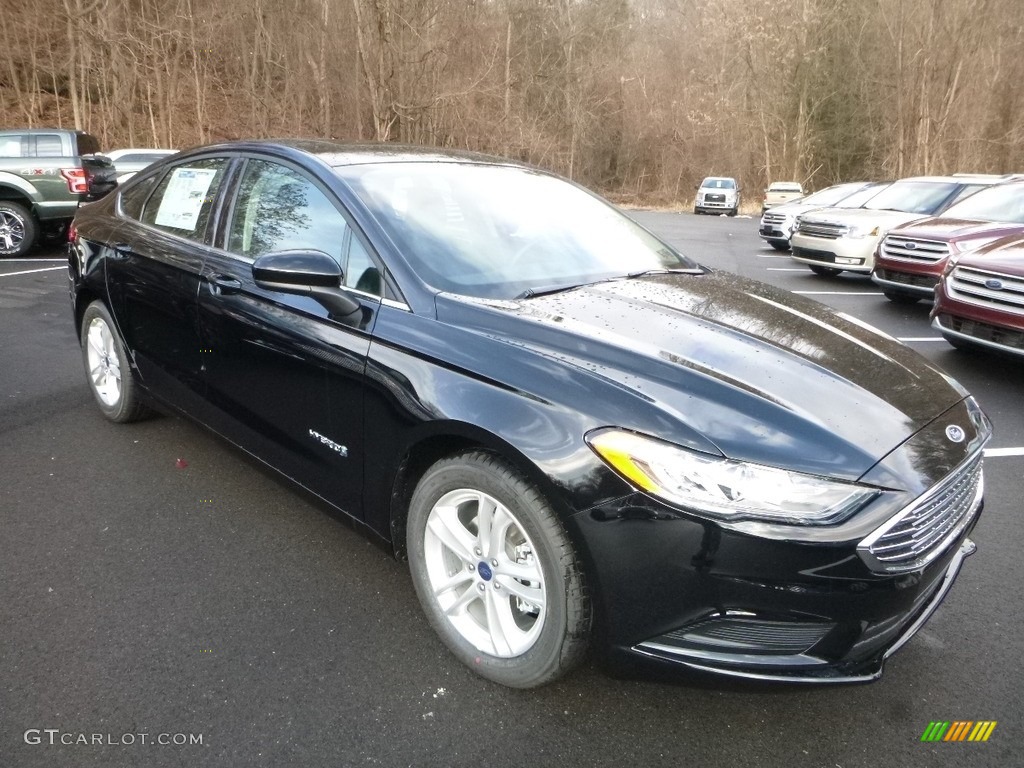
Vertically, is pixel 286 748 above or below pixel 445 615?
below

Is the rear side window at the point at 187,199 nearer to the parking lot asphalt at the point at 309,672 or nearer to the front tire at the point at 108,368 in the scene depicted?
the front tire at the point at 108,368

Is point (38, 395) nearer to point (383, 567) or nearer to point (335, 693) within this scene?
point (383, 567)

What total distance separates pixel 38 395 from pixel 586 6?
139ft

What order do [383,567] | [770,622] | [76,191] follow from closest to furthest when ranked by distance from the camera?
[770,622] < [383,567] < [76,191]

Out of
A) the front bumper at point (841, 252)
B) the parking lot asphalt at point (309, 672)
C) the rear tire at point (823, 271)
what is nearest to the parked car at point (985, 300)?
the parking lot asphalt at point (309, 672)

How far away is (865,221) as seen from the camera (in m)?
10.8

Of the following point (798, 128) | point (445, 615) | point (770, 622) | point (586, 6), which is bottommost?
point (445, 615)

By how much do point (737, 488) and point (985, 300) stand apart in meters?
5.04

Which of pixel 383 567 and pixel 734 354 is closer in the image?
pixel 734 354

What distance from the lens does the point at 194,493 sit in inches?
139

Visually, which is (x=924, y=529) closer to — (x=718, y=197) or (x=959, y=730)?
(x=959, y=730)

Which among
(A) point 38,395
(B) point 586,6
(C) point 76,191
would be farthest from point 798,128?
(A) point 38,395

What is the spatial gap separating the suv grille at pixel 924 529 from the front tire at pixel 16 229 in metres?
12.1

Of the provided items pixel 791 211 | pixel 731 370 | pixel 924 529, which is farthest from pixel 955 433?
pixel 791 211
